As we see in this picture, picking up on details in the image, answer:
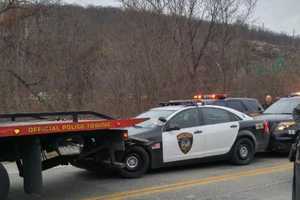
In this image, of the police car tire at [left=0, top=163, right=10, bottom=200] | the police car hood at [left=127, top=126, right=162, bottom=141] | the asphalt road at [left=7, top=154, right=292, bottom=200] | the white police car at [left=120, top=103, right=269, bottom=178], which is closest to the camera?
the police car tire at [left=0, top=163, right=10, bottom=200]

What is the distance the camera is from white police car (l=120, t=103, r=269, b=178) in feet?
33.3

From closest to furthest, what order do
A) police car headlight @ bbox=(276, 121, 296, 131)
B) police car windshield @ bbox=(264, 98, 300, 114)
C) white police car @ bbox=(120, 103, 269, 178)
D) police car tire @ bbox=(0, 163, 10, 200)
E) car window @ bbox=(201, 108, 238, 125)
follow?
police car tire @ bbox=(0, 163, 10, 200) < white police car @ bbox=(120, 103, 269, 178) < car window @ bbox=(201, 108, 238, 125) < police car headlight @ bbox=(276, 121, 296, 131) < police car windshield @ bbox=(264, 98, 300, 114)

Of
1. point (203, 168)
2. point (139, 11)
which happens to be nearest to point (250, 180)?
point (203, 168)

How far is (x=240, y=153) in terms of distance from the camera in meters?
11.5

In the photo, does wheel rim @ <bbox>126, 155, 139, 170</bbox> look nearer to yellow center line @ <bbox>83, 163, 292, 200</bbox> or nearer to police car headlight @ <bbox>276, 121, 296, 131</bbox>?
yellow center line @ <bbox>83, 163, 292, 200</bbox>

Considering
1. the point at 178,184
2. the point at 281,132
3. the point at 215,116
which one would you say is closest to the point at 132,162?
the point at 178,184

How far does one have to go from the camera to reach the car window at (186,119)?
1080cm

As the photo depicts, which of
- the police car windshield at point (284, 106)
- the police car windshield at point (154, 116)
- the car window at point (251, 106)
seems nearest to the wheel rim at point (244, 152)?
the police car windshield at point (154, 116)

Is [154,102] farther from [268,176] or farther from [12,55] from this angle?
[268,176]

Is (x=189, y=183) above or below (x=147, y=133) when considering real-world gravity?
below

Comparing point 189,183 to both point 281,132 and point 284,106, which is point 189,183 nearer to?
point 281,132

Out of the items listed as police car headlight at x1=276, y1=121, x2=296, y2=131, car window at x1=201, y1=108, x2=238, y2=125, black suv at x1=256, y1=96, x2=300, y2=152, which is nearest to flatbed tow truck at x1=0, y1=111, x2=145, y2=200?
car window at x1=201, y1=108, x2=238, y2=125

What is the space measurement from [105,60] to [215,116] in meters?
12.1

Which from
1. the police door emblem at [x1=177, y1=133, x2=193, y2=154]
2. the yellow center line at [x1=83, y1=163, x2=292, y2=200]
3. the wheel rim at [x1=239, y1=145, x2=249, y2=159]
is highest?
the police door emblem at [x1=177, y1=133, x2=193, y2=154]
